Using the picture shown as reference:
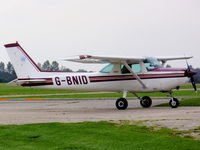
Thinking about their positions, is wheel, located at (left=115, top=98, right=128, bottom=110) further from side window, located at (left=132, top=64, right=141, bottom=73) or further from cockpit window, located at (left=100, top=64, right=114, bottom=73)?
cockpit window, located at (left=100, top=64, right=114, bottom=73)

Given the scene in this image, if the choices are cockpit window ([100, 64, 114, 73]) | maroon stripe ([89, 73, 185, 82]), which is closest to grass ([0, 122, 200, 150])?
maroon stripe ([89, 73, 185, 82])

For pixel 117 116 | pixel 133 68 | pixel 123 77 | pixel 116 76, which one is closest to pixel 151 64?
pixel 133 68

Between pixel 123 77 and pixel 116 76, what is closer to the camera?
pixel 123 77

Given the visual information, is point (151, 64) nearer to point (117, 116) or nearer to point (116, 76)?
point (116, 76)

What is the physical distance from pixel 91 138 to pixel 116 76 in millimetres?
12049

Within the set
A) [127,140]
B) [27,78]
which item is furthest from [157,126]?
[27,78]

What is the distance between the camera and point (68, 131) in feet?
39.1

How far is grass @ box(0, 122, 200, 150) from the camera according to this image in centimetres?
943

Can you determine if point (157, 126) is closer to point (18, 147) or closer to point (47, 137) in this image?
point (47, 137)

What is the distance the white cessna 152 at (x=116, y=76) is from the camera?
69.9 feet

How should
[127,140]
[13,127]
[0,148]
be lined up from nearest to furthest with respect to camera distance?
1. [0,148]
2. [127,140]
3. [13,127]

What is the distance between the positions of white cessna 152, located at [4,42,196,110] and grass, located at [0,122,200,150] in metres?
7.75

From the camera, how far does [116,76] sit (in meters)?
22.4

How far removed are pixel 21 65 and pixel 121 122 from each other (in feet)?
37.9
